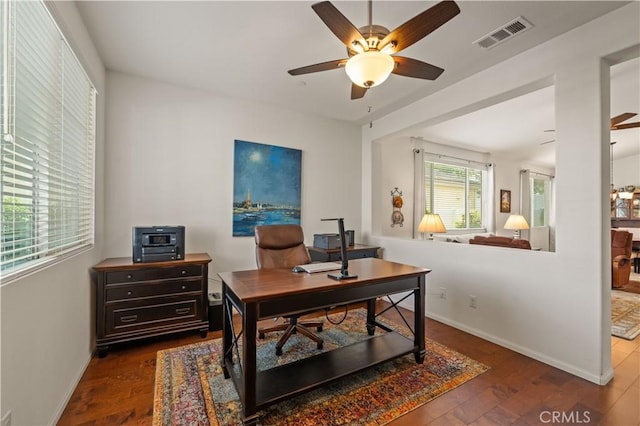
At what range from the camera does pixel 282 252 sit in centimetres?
276

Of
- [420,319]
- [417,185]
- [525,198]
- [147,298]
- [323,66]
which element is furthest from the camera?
[525,198]

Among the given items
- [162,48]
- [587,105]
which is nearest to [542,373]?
[587,105]

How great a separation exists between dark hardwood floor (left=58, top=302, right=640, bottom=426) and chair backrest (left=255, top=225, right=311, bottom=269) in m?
1.22

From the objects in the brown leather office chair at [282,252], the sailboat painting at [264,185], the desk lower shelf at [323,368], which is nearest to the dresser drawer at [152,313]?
the brown leather office chair at [282,252]

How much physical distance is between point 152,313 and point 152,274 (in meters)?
0.36

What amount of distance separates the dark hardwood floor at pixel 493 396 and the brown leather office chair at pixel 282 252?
1017 mm

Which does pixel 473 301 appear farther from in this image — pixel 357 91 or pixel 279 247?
pixel 357 91

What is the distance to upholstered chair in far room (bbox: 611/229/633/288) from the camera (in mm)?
4605

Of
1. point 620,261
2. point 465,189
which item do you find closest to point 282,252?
point 465,189

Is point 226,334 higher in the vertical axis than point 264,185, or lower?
Result: lower

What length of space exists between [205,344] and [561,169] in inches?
133

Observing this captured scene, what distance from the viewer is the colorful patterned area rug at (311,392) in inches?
66.8

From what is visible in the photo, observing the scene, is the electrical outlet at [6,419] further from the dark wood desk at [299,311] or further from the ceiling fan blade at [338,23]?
the ceiling fan blade at [338,23]

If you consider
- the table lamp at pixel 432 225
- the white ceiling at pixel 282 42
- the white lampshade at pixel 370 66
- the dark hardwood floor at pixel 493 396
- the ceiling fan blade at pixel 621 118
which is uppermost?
the white ceiling at pixel 282 42
